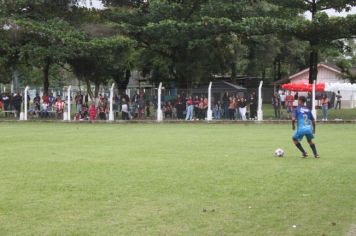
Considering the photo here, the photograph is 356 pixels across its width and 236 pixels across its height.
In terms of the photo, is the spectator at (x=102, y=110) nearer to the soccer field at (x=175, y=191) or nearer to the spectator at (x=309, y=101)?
the spectator at (x=309, y=101)

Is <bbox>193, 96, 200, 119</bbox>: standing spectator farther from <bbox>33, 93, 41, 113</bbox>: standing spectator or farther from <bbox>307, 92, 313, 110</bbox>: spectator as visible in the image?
<bbox>33, 93, 41, 113</bbox>: standing spectator

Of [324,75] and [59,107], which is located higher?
[324,75]

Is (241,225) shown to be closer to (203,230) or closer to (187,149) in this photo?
(203,230)

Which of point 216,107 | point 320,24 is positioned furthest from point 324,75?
point 216,107

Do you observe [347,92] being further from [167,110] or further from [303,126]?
[303,126]

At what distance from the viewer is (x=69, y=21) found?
135 feet

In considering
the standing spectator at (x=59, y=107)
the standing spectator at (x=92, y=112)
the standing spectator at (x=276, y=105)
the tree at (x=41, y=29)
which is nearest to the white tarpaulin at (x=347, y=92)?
the standing spectator at (x=276, y=105)

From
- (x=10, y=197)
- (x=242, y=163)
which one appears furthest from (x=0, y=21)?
(x=10, y=197)

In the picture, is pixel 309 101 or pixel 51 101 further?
pixel 51 101

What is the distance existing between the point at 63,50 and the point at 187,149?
2158 cm

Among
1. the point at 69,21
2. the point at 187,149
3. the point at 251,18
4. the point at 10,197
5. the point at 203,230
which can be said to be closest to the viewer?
the point at 203,230

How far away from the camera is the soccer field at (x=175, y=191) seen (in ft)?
25.5

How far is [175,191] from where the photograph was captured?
1022 cm

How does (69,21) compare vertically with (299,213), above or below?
above
